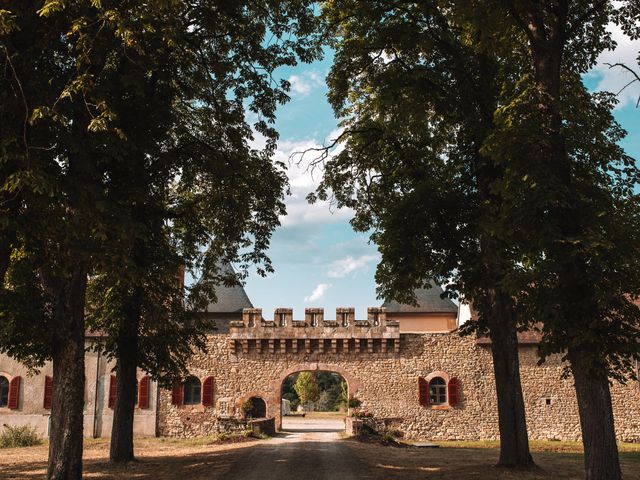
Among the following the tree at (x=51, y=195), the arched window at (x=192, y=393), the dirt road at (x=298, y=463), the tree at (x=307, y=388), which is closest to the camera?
the tree at (x=51, y=195)

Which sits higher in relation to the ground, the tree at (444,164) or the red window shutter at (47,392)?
the tree at (444,164)

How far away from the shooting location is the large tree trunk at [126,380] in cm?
1361

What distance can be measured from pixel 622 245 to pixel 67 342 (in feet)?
30.9

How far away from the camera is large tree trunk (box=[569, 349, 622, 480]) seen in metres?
8.35

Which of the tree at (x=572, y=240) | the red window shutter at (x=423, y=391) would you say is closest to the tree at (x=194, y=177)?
the tree at (x=572, y=240)

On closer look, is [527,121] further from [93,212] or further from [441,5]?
[93,212]

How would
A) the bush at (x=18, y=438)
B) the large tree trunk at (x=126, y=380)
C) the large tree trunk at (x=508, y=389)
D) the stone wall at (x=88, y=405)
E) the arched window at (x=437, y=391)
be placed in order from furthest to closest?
the arched window at (x=437, y=391)
the stone wall at (x=88, y=405)
the bush at (x=18, y=438)
the large tree trunk at (x=126, y=380)
the large tree trunk at (x=508, y=389)

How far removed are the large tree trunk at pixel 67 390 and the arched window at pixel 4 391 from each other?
16.8m

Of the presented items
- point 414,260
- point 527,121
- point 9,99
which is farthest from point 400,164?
point 9,99

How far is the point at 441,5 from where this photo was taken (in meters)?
11.1

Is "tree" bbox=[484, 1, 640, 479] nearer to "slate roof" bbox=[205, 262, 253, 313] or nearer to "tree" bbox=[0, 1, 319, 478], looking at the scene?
"tree" bbox=[0, 1, 319, 478]

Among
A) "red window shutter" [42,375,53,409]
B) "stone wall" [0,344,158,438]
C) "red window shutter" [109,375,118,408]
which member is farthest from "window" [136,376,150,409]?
"red window shutter" [42,375,53,409]

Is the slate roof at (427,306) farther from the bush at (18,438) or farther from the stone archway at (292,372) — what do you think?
the bush at (18,438)

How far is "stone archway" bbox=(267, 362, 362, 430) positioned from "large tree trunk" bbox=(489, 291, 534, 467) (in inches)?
502
